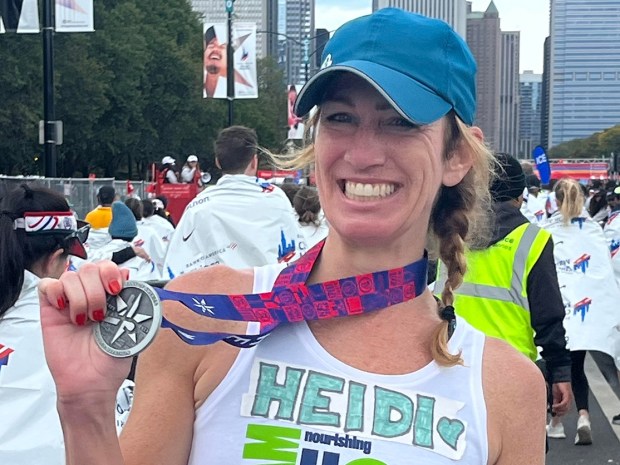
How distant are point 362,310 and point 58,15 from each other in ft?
51.1

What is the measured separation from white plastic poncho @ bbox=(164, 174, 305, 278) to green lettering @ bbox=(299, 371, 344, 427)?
480cm

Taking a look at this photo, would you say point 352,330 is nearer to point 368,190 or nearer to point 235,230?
point 368,190

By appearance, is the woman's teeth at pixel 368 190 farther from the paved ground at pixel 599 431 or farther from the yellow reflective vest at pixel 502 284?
the paved ground at pixel 599 431

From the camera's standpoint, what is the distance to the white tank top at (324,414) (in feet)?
5.74

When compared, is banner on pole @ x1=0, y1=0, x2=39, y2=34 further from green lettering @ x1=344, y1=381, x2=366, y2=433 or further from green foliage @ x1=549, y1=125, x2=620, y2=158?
green foliage @ x1=549, y1=125, x2=620, y2=158

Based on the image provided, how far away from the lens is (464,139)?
6.60 ft

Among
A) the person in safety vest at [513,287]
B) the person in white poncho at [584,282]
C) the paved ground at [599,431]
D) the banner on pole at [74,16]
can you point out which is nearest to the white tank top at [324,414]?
the person in safety vest at [513,287]

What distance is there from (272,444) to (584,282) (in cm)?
766

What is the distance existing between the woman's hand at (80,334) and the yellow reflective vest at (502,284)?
3460 mm

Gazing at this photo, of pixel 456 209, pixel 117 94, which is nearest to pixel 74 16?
pixel 456 209

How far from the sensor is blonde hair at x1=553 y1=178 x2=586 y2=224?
833 centimetres

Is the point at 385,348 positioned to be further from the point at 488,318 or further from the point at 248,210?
the point at 248,210

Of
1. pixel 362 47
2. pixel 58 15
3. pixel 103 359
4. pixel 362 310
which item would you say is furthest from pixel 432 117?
pixel 58 15

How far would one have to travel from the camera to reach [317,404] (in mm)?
1768
